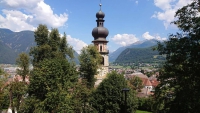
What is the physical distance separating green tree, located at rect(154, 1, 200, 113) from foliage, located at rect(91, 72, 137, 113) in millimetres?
15994

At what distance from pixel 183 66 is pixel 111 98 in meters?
18.0

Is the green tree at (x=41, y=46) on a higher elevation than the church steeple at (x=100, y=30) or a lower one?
lower

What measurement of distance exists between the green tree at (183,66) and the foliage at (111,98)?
16.0 metres

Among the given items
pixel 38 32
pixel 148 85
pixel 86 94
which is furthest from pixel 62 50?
pixel 148 85

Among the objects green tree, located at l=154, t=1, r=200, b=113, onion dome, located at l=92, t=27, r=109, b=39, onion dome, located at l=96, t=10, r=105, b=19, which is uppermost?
onion dome, located at l=96, t=10, r=105, b=19

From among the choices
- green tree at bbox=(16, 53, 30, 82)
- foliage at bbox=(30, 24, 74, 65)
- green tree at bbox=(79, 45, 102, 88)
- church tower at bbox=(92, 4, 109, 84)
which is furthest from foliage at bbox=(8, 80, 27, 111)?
church tower at bbox=(92, 4, 109, 84)

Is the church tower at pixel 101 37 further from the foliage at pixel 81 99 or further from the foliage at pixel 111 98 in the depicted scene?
the foliage at pixel 81 99

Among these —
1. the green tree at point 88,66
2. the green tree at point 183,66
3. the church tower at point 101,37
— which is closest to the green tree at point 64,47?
the green tree at point 88,66

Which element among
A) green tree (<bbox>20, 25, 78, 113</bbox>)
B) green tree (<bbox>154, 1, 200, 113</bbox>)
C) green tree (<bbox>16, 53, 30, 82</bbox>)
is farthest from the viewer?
green tree (<bbox>16, 53, 30, 82</bbox>)

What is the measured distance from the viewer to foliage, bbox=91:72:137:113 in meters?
27.3

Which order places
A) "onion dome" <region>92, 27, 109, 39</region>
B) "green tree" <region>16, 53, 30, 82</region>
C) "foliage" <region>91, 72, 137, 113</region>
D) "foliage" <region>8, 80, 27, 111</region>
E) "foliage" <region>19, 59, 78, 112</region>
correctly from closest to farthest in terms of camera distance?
"foliage" <region>19, 59, 78, 112</region>, "foliage" <region>91, 72, 137, 113</region>, "foliage" <region>8, 80, 27, 111</region>, "green tree" <region>16, 53, 30, 82</region>, "onion dome" <region>92, 27, 109, 39</region>

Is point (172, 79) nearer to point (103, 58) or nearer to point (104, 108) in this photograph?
point (104, 108)

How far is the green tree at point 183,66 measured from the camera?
9.97m

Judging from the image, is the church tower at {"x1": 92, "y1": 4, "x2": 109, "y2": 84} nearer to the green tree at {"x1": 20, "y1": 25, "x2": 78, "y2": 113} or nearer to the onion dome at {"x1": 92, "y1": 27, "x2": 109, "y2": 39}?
the onion dome at {"x1": 92, "y1": 27, "x2": 109, "y2": 39}
